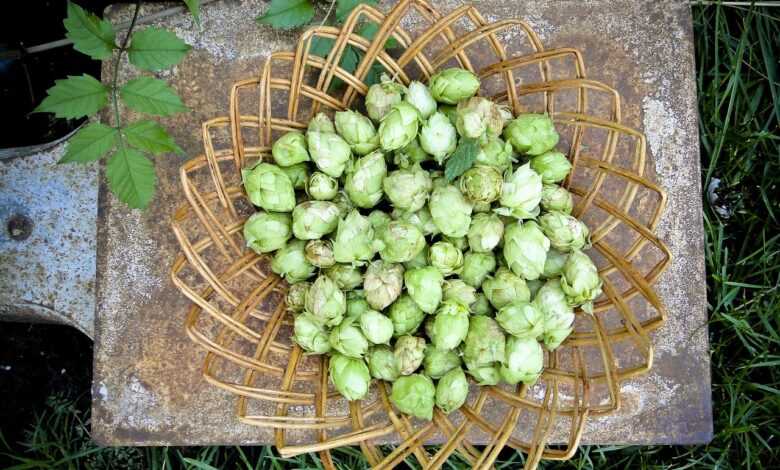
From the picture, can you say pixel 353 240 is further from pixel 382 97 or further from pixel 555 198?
pixel 555 198

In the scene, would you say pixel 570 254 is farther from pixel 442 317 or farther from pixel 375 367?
pixel 375 367

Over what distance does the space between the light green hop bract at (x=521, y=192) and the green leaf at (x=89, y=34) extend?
977 mm

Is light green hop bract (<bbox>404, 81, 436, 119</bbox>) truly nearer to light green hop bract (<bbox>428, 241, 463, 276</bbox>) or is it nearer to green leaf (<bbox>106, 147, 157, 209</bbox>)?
light green hop bract (<bbox>428, 241, 463, 276</bbox>)

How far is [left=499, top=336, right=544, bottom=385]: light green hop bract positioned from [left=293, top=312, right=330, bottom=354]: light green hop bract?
0.44 meters

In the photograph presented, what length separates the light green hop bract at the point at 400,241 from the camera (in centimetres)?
177

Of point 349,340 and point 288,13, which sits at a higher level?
point 288,13

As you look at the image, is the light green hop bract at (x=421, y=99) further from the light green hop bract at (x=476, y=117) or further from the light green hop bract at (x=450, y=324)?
the light green hop bract at (x=450, y=324)

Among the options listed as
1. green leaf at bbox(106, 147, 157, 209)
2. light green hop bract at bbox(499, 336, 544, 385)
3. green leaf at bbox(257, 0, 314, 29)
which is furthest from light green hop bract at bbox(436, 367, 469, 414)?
green leaf at bbox(257, 0, 314, 29)

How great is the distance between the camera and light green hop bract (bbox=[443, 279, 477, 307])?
6.01ft

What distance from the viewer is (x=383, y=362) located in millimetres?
1844

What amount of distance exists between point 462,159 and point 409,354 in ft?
1.56

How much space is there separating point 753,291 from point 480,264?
1.22 meters

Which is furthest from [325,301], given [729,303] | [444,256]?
[729,303]

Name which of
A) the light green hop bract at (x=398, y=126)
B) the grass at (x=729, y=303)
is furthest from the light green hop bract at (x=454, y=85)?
the grass at (x=729, y=303)
